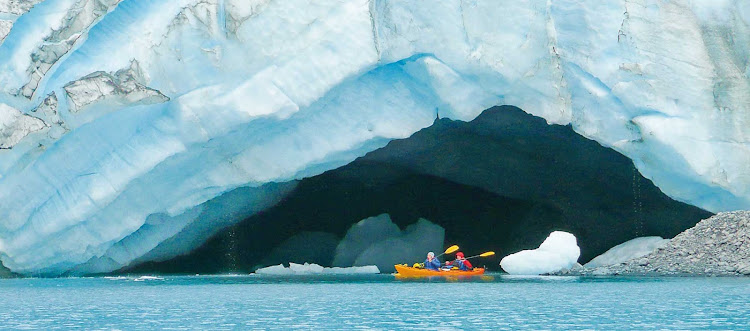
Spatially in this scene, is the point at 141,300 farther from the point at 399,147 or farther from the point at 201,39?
the point at 399,147

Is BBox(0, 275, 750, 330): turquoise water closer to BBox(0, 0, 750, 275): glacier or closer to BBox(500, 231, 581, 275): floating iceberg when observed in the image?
BBox(500, 231, 581, 275): floating iceberg

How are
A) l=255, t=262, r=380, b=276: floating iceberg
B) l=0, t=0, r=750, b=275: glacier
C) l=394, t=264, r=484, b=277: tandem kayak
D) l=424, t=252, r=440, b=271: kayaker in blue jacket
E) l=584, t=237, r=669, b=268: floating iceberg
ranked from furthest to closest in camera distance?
1. l=255, t=262, r=380, b=276: floating iceberg
2. l=424, t=252, r=440, b=271: kayaker in blue jacket
3. l=394, t=264, r=484, b=277: tandem kayak
4. l=584, t=237, r=669, b=268: floating iceberg
5. l=0, t=0, r=750, b=275: glacier

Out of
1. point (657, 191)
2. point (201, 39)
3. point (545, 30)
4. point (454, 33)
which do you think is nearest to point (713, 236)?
point (657, 191)

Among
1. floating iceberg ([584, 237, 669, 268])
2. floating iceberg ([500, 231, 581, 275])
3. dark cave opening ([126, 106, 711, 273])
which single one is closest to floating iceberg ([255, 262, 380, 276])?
dark cave opening ([126, 106, 711, 273])

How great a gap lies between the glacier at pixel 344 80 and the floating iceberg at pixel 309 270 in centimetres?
470

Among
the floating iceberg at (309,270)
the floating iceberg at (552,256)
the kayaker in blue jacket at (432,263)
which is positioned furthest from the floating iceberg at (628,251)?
the floating iceberg at (309,270)

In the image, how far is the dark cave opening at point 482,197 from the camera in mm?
16078

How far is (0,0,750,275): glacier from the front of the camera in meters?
13.5

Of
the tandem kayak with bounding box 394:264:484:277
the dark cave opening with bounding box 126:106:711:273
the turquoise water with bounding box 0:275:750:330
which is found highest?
the dark cave opening with bounding box 126:106:711:273

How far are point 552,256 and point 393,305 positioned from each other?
6.06 metres

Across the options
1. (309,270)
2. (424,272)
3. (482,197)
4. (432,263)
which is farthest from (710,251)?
(309,270)

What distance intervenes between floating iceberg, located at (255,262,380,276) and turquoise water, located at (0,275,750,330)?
4.07 metres

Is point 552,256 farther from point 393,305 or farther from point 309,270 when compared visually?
point 393,305

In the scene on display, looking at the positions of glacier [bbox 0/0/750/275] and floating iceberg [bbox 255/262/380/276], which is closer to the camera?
glacier [bbox 0/0/750/275]
